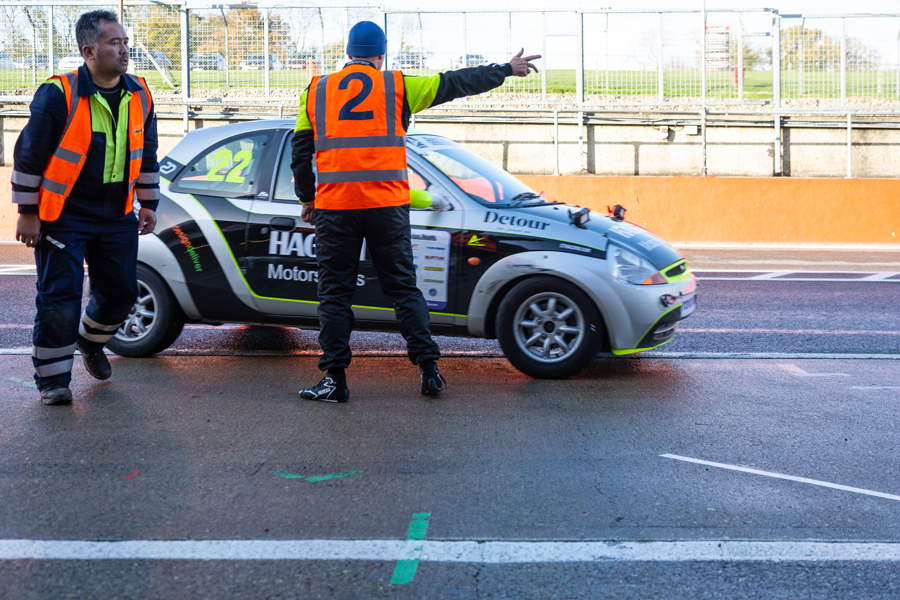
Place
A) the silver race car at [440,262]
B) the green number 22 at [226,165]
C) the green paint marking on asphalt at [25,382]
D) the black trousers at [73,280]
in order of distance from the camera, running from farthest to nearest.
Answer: the green number 22 at [226,165], the silver race car at [440,262], the green paint marking on asphalt at [25,382], the black trousers at [73,280]

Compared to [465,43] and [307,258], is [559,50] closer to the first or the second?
[465,43]

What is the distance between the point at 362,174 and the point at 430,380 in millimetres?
1187

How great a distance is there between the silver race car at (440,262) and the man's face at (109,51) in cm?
143

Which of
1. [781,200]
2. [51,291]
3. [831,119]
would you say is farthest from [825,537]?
[831,119]

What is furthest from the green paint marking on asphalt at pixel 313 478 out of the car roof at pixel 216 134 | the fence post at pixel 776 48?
the fence post at pixel 776 48

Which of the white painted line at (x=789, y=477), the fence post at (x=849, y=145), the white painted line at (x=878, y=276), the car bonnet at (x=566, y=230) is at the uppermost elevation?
the fence post at (x=849, y=145)

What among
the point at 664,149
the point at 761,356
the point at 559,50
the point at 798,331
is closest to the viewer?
the point at 761,356

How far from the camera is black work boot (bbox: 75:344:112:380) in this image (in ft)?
17.9

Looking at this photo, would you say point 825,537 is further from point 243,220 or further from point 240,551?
point 243,220

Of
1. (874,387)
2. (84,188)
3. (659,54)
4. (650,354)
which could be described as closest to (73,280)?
(84,188)

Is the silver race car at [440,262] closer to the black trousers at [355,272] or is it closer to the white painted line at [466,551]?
the black trousers at [355,272]

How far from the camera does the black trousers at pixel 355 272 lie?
5066 millimetres

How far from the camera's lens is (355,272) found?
17.0ft

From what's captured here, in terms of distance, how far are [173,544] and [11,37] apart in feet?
51.8
